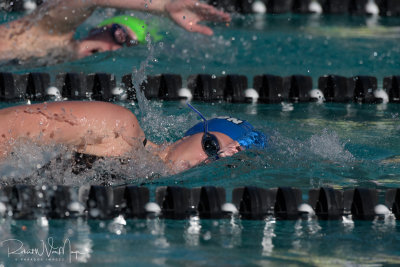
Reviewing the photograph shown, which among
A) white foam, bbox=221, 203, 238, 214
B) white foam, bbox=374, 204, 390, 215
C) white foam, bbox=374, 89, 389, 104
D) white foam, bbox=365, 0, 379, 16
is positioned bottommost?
white foam, bbox=374, 204, 390, 215

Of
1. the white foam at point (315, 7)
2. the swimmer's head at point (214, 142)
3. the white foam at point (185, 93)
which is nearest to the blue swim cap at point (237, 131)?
the swimmer's head at point (214, 142)

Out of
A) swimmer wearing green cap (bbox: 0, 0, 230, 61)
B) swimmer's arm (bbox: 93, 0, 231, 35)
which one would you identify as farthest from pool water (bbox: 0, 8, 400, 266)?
swimmer's arm (bbox: 93, 0, 231, 35)

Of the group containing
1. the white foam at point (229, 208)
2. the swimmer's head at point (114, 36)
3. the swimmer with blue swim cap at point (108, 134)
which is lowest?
the white foam at point (229, 208)

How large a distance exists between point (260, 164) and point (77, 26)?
1.95 meters

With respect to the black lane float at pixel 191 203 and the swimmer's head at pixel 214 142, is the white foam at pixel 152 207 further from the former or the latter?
the swimmer's head at pixel 214 142

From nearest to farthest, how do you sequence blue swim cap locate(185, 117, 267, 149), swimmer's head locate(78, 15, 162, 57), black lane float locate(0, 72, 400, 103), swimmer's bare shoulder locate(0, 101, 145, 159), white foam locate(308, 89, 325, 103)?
swimmer's bare shoulder locate(0, 101, 145, 159)
blue swim cap locate(185, 117, 267, 149)
black lane float locate(0, 72, 400, 103)
white foam locate(308, 89, 325, 103)
swimmer's head locate(78, 15, 162, 57)

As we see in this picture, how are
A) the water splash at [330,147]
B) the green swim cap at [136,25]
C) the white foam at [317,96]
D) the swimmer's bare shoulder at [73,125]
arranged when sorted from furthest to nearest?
the green swim cap at [136,25] < the white foam at [317,96] < the water splash at [330,147] < the swimmer's bare shoulder at [73,125]

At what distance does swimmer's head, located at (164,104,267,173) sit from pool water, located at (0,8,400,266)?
0.06 meters

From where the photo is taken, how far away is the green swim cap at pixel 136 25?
4828 millimetres

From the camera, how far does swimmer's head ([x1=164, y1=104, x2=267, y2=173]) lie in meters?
2.87

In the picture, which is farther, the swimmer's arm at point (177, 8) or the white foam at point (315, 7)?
the white foam at point (315, 7)

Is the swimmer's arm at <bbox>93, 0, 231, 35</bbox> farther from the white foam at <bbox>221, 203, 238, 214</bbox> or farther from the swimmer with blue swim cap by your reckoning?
the white foam at <bbox>221, 203, 238, 214</bbox>

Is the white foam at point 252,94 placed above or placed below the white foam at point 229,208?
above

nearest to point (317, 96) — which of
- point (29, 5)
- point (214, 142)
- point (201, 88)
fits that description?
point (201, 88)
